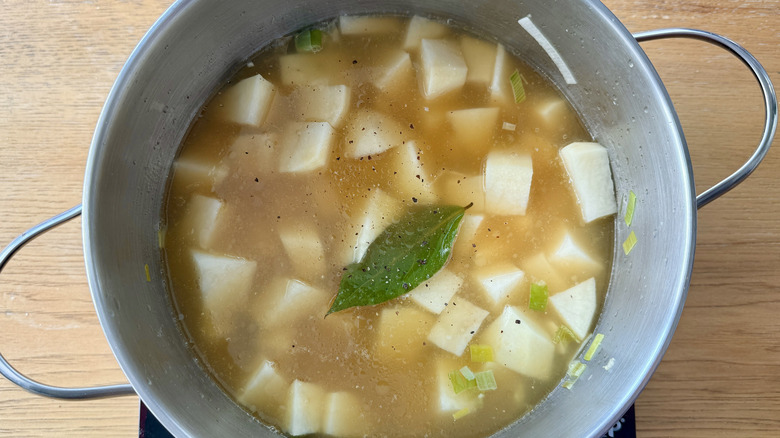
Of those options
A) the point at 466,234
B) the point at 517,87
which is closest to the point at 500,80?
the point at 517,87

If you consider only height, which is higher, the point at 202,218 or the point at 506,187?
the point at 506,187

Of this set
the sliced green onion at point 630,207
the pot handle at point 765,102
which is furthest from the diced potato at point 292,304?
the pot handle at point 765,102

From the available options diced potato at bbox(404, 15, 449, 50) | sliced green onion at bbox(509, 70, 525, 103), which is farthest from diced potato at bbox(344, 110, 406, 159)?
sliced green onion at bbox(509, 70, 525, 103)

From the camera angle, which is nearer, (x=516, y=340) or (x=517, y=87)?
(x=516, y=340)

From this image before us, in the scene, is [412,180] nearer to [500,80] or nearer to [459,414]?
[500,80]

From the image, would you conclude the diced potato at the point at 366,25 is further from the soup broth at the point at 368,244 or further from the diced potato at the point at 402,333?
the diced potato at the point at 402,333

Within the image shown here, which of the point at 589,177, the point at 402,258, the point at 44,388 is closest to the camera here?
the point at 44,388

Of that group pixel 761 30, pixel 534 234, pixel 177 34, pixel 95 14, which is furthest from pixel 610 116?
pixel 95 14
